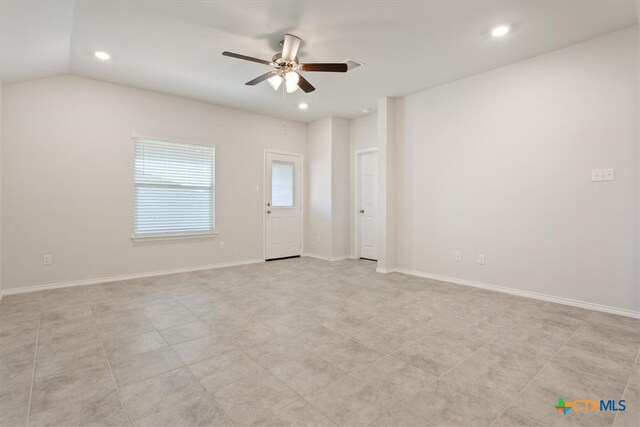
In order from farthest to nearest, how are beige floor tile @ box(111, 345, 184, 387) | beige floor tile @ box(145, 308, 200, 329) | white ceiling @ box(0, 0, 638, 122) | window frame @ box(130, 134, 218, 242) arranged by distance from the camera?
window frame @ box(130, 134, 218, 242) < beige floor tile @ box(145, 308, 200, 329) < white ceiling @ box(0, 0, 638, 122) < beige floor tile @ box(111, 345, 184, 387)

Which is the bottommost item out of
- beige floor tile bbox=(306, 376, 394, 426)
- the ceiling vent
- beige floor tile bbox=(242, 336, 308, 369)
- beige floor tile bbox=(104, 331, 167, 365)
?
beige floor tile bbox=(306, 376, 394, 426)

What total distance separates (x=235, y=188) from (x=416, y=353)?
4.21 metres

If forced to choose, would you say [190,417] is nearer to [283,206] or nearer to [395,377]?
[395,377]

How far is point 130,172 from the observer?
4445 mm

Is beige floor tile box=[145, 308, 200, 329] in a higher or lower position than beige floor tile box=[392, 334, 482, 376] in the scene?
higher

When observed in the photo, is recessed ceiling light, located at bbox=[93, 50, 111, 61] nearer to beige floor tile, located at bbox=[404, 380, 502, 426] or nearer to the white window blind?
the white window blind

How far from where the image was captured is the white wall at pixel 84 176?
3.71 m

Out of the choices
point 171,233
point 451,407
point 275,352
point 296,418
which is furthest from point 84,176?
point 451,407

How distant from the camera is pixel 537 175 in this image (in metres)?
3.51

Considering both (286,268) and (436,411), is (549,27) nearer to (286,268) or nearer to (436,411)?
(436,411)

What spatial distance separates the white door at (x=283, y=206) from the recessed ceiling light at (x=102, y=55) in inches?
112

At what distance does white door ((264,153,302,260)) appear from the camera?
591 centimetres

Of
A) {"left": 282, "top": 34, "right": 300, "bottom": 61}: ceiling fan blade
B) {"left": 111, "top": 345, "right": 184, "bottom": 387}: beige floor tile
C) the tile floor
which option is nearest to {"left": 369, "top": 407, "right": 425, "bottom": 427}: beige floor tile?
the tile floor

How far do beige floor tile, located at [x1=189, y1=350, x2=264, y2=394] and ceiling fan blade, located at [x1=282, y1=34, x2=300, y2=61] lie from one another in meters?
2.76
